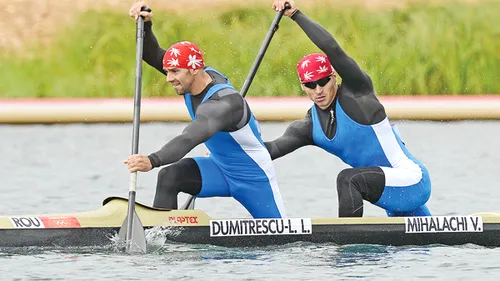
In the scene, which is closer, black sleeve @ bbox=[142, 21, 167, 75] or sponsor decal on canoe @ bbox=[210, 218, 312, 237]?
sponsor decal on canoe @ bbox=[210, 218, 312, 237]

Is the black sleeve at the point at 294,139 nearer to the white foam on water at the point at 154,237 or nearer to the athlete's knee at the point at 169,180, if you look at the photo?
the athlete's knee at the point at 169,180

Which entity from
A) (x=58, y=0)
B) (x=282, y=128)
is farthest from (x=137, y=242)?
(x=58, y=0)

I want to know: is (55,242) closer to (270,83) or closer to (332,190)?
(332,190)

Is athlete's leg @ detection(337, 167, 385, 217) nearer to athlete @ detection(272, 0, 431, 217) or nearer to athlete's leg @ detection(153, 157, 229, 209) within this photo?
athlete @ detection(272, 0, 431, 217)

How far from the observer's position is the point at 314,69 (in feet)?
35.0

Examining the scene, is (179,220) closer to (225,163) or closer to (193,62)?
(225,163)

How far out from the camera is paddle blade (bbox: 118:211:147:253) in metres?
10.5

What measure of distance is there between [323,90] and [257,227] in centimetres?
103

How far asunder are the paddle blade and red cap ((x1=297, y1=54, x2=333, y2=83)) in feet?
4.78

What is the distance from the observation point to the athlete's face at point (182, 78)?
10508 millimetres

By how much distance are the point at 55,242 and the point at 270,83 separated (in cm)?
1164

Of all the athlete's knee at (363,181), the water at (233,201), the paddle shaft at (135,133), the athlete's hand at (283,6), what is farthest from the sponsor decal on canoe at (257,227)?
the athlete's hand at (283,6)

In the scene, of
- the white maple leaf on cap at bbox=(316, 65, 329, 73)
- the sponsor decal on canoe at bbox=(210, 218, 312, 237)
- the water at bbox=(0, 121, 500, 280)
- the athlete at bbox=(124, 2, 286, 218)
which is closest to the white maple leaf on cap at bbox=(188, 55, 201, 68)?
the athlete at bbox=(124, 2, 286, 218)

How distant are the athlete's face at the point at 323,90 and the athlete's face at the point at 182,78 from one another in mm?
779
